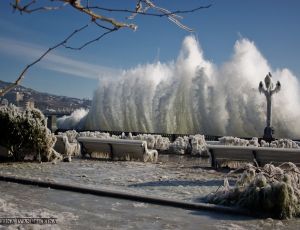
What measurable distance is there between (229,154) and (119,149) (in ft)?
12.1

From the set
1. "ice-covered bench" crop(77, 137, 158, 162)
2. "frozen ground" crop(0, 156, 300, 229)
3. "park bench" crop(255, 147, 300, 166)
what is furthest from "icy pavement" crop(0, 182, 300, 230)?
"ice-covered bench" crop(77, 137, 158, 162)

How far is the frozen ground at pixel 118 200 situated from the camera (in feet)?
20.0

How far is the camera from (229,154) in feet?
41.8

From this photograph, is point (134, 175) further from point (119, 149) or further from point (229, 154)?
point (119, 149)

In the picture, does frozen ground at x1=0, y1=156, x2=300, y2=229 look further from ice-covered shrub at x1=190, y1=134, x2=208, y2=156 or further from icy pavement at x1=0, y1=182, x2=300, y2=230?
ice-covered shrub at x1=190, y1=134, x2=208, y2=156

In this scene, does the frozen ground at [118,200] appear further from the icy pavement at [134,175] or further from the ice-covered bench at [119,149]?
the ice-covered bench at [119,149]

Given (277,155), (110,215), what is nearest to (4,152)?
(277,155)

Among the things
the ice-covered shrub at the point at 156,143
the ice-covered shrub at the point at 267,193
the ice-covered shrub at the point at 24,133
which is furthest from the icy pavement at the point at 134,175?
the ice-covered shrub at the point at 156,143

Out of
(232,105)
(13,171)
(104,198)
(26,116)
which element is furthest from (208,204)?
(232,105)

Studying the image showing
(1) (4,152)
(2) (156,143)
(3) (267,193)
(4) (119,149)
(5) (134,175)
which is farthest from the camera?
(2) (156,143)

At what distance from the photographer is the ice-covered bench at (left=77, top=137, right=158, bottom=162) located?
46.9 ft

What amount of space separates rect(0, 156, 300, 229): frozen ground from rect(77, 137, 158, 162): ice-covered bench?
1.42 meters

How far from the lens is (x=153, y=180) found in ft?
33.0

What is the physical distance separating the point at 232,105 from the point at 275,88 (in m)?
13.1
